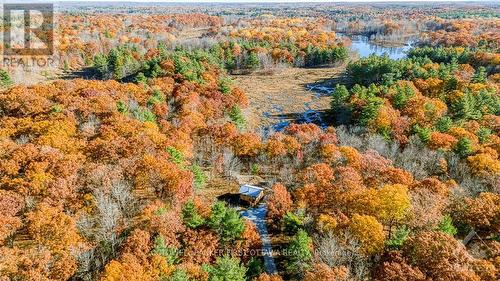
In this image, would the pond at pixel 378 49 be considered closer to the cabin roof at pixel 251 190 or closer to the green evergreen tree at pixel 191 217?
the cabin roof at pixel 251 190

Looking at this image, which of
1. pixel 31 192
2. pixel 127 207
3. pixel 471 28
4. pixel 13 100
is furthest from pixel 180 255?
pixel 471 28

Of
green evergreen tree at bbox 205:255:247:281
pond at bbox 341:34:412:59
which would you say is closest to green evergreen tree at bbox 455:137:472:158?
green evergreen tree at bbox 205:255:247:281

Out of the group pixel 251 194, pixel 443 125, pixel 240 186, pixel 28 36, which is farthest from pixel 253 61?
pixel 251 194

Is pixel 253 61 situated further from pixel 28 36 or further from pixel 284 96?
pixel 28 36

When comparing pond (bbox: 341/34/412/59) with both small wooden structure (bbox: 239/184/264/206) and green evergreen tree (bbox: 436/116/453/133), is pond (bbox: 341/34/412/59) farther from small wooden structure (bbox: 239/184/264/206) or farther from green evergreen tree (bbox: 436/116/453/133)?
small wooden structure (bbox: 239/184/264/206)

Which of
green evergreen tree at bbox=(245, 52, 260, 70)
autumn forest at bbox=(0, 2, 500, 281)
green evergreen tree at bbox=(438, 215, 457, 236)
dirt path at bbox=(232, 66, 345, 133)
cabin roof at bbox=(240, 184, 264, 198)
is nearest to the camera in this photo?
autumn forest at bbox=(0, 2, 500, 281)

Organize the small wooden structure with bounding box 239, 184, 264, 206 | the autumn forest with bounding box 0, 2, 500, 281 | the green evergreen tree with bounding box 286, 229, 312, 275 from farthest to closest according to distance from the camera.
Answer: the small wooden structure with bounding box 239, 184, 264, 206 < the green evergreen tree with bounding box 286, 229, 312, 275 < the autumn forest with bounding box 0, 2, 500, 281

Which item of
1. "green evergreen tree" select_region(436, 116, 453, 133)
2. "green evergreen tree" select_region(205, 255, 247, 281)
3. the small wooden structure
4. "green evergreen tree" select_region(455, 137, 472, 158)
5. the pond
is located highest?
the pond
